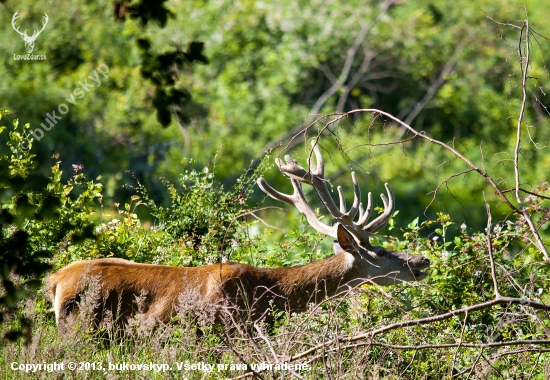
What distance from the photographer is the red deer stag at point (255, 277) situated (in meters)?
5.20

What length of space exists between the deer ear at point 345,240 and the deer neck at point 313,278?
5cm

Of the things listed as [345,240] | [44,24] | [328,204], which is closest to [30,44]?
[44,24]

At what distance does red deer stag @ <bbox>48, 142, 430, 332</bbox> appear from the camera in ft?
17.0

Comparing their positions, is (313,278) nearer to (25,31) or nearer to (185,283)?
(185,283)

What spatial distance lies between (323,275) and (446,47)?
35.9ft

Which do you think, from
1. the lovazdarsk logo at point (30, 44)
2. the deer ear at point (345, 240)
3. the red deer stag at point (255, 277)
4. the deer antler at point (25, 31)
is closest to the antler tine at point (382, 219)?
the red deer stag at point (255, 277)

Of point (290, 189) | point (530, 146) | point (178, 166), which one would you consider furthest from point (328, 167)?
point (530, 146)

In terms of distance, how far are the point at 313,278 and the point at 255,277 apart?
1.56 ft

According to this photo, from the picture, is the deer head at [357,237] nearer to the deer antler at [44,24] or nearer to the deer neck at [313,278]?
the deer neck at [313,278]

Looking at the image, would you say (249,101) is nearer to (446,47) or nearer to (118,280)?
(446,47)

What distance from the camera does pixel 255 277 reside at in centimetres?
558

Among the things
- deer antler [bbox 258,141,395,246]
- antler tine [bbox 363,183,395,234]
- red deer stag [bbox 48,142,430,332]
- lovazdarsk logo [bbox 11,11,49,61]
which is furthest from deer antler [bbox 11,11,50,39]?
antler tine [bbox 363,183,395,234]

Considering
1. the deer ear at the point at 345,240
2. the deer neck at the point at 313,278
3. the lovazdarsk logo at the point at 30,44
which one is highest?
the lovazdarsk logo at the point at 30,44

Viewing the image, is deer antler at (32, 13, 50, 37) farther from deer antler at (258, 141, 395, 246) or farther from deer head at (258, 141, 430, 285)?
deer head at (258, 141, 430, 285)
